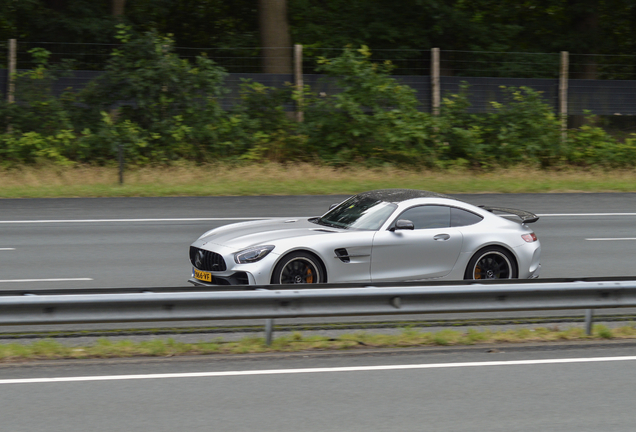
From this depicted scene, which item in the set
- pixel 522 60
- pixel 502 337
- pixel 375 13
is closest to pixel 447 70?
pixel 522 60

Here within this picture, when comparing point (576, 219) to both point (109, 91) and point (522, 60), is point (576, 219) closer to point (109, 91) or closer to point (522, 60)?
point (522, 60)

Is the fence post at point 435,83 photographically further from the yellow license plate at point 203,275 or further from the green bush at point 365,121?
the yellow license plate at point 203,275

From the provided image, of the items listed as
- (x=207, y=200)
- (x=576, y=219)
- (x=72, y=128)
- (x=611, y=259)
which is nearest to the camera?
(x=611, y=259)

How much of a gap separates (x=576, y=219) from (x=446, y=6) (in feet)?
47.6

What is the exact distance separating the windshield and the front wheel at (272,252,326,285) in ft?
2.73

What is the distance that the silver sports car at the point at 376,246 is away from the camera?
9.15 m

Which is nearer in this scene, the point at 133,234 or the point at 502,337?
the point at 502,337

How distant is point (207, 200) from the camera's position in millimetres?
17625

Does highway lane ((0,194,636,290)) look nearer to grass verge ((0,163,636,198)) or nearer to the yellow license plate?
grass verge ((0,163,636,198))

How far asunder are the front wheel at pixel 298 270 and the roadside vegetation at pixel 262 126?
Result: 12.3m

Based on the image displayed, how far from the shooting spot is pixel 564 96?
24.7 m

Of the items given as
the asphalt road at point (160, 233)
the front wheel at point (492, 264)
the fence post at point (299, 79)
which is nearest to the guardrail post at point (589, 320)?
the front wheel at point (492, 264)

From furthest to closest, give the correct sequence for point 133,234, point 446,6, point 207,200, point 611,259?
point 446,6
point 207,200
point 133,234
point 611,259

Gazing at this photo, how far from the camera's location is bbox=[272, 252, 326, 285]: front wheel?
9.09 meters
